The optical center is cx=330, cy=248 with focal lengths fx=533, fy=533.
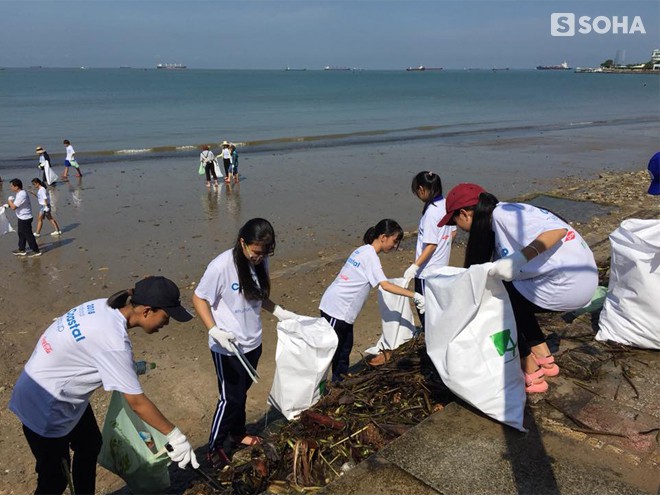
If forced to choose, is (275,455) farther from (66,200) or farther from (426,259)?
(66,200)

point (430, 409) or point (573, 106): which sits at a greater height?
point (573, 106)

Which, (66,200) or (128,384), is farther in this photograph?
(66,200)

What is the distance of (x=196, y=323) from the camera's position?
640cm

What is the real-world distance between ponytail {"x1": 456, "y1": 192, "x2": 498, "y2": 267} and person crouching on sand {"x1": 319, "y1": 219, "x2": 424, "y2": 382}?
2.99 ft

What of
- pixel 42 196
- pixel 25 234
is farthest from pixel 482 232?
pixel 42 196

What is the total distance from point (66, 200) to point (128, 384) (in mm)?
12969

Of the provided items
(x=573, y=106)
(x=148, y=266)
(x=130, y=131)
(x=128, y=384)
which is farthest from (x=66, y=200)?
(x=573, y=106)

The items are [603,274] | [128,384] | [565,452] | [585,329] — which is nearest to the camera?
[128,384]

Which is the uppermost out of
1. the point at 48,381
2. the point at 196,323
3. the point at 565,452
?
the point at 48,381

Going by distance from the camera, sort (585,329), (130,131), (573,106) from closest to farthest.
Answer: (585,329)
(130,131)
(573,106)

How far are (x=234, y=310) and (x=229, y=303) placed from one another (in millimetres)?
55

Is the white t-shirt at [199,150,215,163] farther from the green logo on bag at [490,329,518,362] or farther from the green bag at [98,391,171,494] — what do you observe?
the green logo on bag at [490,329,518,362]

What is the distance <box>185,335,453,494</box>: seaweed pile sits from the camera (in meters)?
2.99

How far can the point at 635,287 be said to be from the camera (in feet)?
12.7
